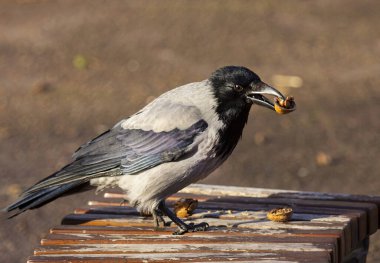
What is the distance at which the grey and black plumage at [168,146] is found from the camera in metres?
5.27

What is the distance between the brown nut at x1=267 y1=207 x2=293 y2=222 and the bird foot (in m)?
0.36

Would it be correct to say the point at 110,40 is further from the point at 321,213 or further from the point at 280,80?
the point at 321,213

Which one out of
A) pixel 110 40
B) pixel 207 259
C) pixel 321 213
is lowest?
pixel 207 259

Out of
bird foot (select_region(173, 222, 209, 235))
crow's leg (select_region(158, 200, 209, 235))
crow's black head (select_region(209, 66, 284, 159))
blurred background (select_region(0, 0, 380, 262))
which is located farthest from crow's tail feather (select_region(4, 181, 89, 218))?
blurred background (select_region(0, 0, 380, 262))

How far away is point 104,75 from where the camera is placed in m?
10.7

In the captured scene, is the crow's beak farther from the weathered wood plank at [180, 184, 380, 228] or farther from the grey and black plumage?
the weathered wood plank at [180, 184, 380, 228]

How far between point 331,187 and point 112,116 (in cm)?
249

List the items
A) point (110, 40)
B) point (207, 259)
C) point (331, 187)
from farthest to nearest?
1. point (110, 40)
2. point (331, 187)
3. point (207, 259)

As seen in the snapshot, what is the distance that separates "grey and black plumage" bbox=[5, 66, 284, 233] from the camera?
5.27m

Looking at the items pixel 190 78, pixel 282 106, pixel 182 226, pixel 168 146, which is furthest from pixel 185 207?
pixel 190 78

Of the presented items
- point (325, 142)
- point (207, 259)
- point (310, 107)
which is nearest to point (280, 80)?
point (310, 107)

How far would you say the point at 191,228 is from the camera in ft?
17.3

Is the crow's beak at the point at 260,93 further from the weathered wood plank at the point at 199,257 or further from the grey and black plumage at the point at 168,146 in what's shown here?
the weathered wood plank at the point at 199,257

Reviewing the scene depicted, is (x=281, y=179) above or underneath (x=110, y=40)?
underneath
